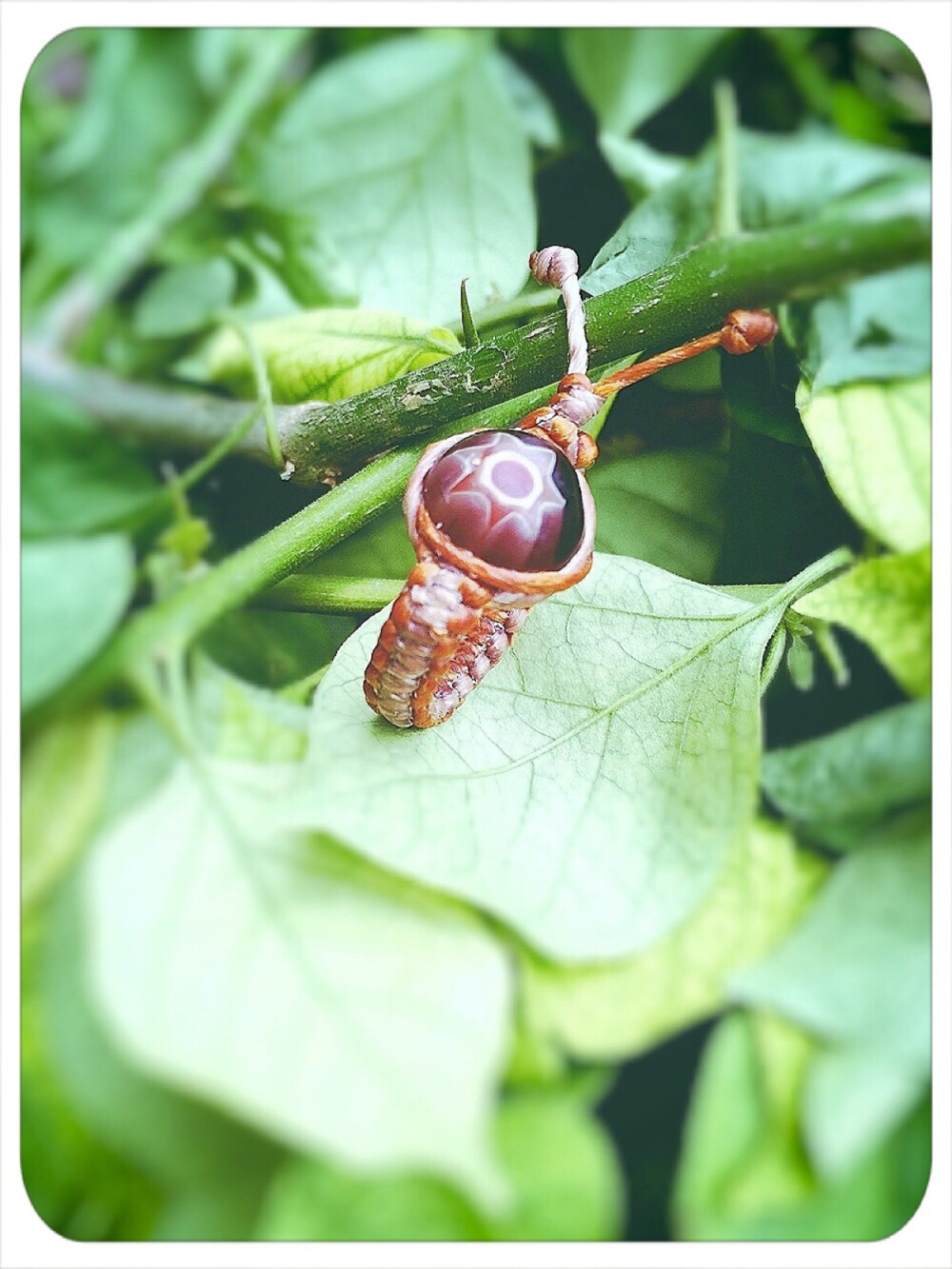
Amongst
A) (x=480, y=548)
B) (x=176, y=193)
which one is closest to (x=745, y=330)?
(x=480, y=548)

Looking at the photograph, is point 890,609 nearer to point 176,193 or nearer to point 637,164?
point 637,164

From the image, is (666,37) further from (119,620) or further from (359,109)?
(119,620)

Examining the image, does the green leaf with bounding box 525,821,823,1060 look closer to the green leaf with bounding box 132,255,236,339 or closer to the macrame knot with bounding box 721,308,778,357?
the macrame knot with bounding box 721,308,778,357

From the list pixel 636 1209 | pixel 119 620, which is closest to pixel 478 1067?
pixel 636 1209

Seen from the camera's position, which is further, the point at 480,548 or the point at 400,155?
the point at 400,155

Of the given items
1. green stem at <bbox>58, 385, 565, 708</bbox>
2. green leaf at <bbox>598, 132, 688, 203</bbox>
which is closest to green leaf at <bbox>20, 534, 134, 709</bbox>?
green stem at <bbox>58, 385, 565, 708</bbox>
